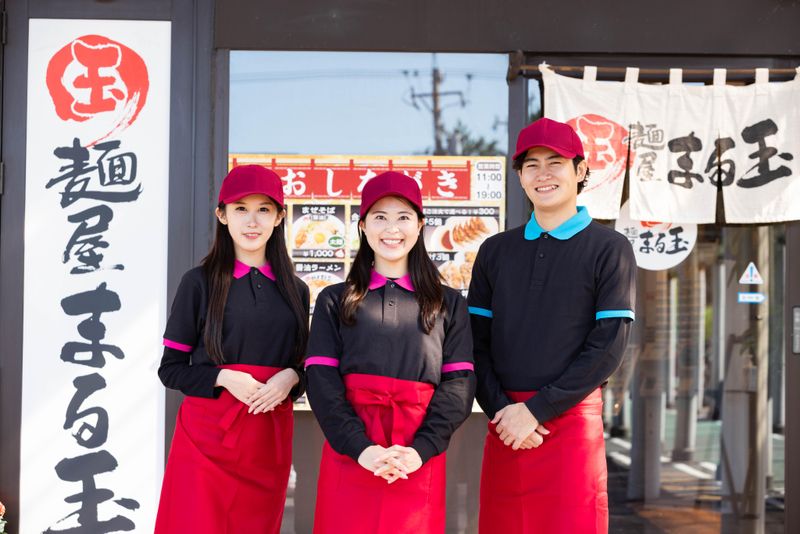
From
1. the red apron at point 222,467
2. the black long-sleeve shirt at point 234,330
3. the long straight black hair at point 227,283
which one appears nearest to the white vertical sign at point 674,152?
the long straight black hair at point 227,283

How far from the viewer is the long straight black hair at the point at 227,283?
3.15 m

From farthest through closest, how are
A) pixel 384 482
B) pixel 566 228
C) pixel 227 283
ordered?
pixel 227 283 → pixel 566 228 → pixel 384 482

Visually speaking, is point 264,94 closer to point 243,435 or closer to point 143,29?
point 143,29

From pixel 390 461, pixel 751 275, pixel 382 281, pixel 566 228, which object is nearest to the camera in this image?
pixel 390 461

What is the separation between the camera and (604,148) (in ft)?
15.4

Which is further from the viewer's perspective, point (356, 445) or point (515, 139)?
point (515, 139)

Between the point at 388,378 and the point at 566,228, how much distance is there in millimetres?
970

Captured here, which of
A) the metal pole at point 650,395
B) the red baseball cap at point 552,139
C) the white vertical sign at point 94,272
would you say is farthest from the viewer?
the metal pole at point 650,395

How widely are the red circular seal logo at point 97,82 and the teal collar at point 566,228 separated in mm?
2771

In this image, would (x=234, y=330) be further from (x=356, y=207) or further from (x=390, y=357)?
(x=356, y=207)

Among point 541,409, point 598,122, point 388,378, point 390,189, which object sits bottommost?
point 541,409

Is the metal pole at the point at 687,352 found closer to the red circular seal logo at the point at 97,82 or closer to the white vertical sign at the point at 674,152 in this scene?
the white vertical sign at the point at 674,152

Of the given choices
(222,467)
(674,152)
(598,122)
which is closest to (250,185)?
(222,467)

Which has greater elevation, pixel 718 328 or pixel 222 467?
pixel 718 328
